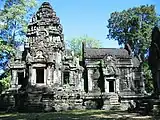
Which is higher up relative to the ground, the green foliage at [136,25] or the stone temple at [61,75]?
the green foliage at [136,25]

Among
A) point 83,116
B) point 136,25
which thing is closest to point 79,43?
point 136,25

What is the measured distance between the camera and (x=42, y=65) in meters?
24.4

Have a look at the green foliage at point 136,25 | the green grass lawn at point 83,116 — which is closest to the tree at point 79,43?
the green foliage at point 136,25

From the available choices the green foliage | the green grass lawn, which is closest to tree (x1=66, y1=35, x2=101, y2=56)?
the green foliage

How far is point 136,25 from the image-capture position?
139ft

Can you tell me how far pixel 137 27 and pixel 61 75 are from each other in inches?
859

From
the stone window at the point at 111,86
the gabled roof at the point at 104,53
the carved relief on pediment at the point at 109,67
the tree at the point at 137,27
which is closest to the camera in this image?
the carved relief on pediment at the point at 109,67

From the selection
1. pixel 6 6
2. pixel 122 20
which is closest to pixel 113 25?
pixel 122 20

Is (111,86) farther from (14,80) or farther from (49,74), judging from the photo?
(14,80)

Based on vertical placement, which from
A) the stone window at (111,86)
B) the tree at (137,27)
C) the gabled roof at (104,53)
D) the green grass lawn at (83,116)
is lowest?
the green grass lawn at (83,116)

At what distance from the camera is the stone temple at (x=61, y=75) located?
907 inches

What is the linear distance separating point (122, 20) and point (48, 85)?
79.9ft

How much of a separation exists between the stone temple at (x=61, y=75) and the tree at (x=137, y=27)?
8128 millimetres

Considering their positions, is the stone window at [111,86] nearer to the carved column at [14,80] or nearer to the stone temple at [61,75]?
the stone temple at [61,75]
